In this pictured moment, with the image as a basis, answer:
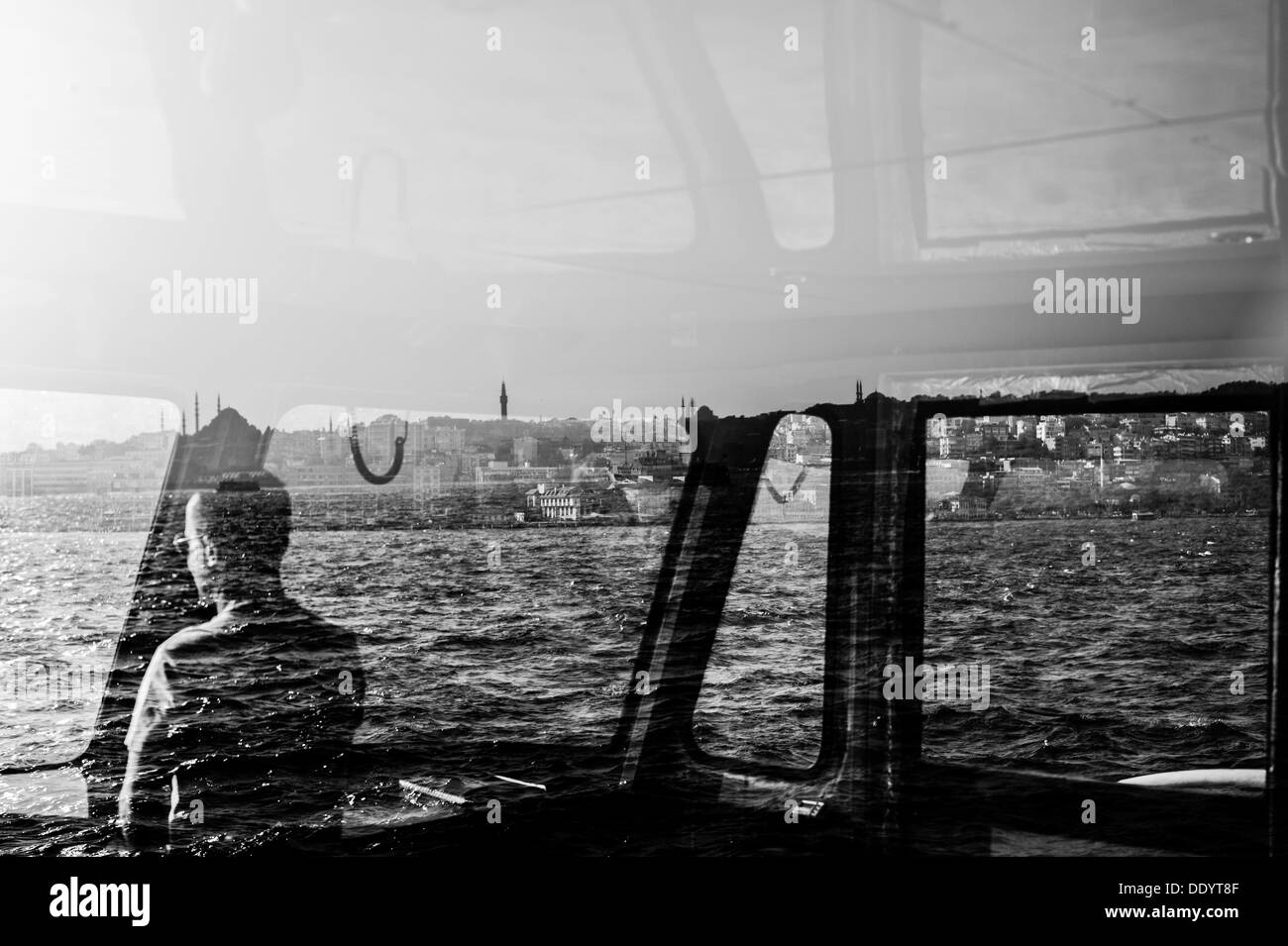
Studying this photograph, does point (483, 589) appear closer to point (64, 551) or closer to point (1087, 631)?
point (64, 551)

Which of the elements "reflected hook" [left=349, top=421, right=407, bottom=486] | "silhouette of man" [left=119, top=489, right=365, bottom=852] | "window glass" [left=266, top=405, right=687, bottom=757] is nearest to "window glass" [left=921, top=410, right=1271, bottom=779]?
"window glass" [left=266, top=405, right=687, bottom=757]

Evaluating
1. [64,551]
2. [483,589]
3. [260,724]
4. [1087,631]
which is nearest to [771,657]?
[483,589]

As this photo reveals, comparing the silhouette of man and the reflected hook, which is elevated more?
the reflected hook

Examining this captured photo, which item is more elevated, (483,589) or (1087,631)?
(483,589)

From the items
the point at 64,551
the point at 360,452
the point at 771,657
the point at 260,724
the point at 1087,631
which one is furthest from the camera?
the point at 64,551

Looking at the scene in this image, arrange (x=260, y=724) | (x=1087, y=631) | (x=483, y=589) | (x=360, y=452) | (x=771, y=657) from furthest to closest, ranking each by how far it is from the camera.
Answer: (x=483, y=589), (x=1087, y=631), (x=771, y=657), (x=260, y=724), (x=360, y=452)

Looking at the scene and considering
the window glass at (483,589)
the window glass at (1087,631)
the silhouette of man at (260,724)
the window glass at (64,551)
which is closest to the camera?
the window glass at (64,551)

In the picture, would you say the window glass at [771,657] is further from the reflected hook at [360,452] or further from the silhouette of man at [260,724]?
the reflected hook at [360,452]

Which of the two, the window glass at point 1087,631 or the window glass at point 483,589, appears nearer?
the window glass at point 483,589

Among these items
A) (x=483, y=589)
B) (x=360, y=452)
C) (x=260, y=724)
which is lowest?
(x=260, y=724)

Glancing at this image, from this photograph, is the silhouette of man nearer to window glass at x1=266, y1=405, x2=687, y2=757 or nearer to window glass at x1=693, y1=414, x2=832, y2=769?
window glass at x1=266, y1=405, x2=687, y2=757

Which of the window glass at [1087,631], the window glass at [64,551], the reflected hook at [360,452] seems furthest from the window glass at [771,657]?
the reflected hook at [360,452]

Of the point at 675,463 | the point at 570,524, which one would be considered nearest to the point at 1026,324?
the point at 675,463

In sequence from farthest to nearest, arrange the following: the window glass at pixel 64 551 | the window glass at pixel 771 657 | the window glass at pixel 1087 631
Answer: the window glass at pixel 771 657 → the window glass at pixel 1087 631 → the window glass at pixel 64 551
